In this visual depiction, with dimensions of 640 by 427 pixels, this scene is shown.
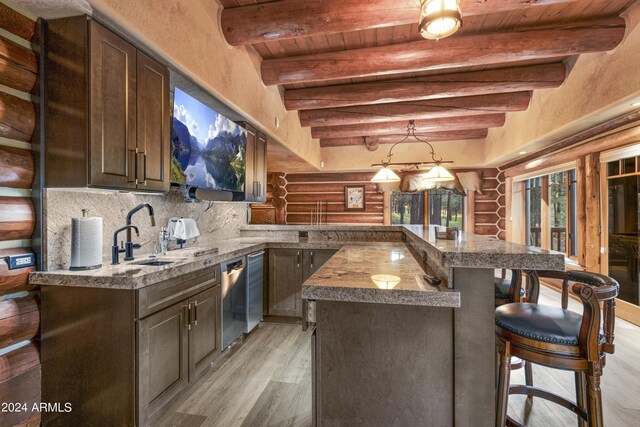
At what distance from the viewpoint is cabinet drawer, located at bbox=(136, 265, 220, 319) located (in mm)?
1795

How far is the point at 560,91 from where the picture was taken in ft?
→ 13.0

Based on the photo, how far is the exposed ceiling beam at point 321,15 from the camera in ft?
8.20

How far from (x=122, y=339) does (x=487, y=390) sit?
1978 millimetres

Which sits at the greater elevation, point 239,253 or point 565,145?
point 565,145

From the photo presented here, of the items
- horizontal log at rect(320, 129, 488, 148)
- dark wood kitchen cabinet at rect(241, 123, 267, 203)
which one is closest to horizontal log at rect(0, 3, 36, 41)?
dark wood kitchen cabinet at rect(241, 123, 267, 203)

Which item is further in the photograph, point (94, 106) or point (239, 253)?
point (239, 253)

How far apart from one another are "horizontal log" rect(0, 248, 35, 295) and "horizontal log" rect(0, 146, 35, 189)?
14.8 inches

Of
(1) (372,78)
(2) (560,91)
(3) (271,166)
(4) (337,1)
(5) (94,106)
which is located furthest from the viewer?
(3) (271,166)

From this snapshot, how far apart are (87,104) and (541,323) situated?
271 cm

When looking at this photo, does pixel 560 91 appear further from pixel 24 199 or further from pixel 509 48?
pixel 24 199

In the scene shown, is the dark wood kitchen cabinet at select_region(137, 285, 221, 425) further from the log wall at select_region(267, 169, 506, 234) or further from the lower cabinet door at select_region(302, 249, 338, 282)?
the log wall at select_region(267, 169, 506, 234)

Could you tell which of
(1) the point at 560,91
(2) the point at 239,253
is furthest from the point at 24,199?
(1) the point at 560,91

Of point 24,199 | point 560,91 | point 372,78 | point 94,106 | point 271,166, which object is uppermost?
point 372,78

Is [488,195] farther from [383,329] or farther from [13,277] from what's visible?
[13,277]
